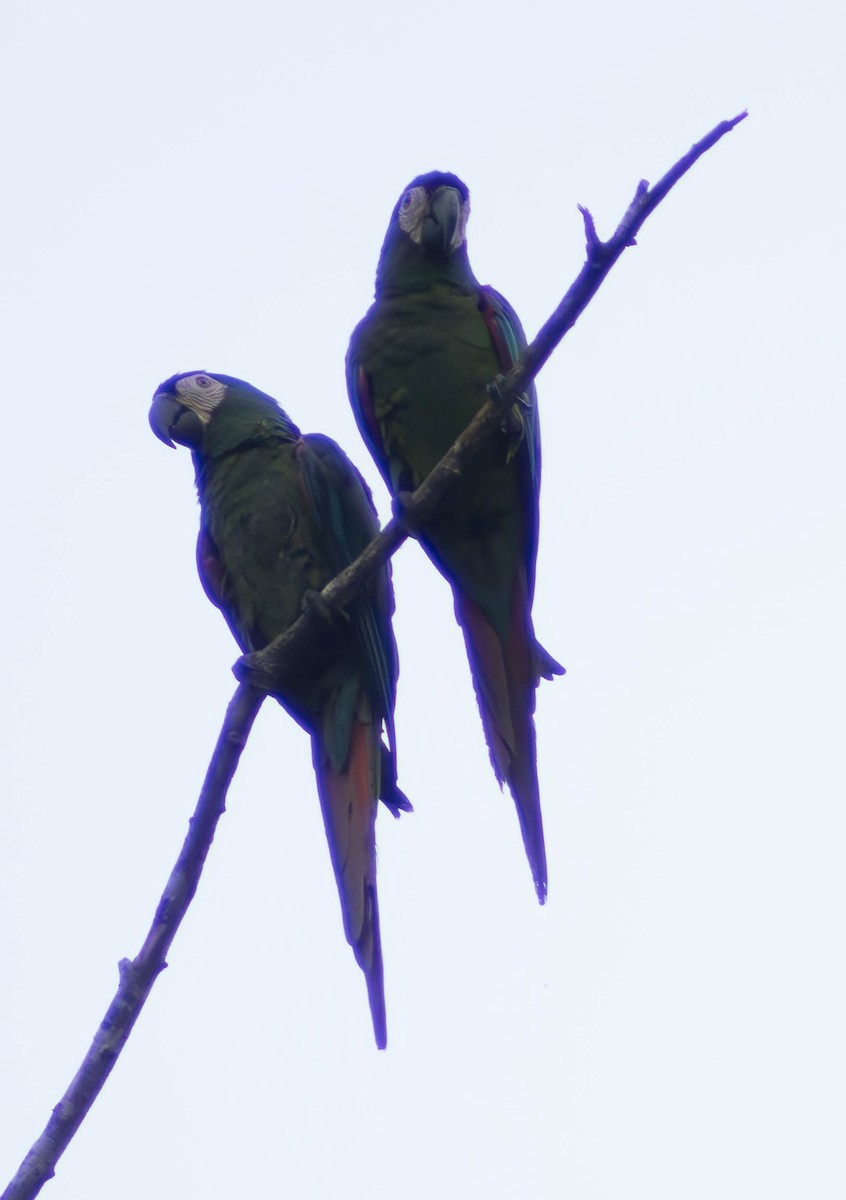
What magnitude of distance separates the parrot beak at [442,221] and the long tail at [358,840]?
1231 mm

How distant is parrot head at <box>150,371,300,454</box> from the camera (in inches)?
148

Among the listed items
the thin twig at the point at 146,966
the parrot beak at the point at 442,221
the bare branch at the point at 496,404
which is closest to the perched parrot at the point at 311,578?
the bare branch at the point at 496,404

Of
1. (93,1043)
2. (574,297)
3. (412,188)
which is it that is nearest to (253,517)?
(412,188)

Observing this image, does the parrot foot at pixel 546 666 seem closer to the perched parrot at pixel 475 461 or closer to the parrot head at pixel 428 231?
the perched parrot at pixel 475 461

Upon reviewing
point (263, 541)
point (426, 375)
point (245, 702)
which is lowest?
point (245, 702)

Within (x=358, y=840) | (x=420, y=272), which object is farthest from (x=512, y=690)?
(x=420, y=272)

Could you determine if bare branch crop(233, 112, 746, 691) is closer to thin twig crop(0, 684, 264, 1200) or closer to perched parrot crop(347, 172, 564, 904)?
thin twig crop(0, 684, 264, 1200)

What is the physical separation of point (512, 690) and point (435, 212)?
49.3 inches

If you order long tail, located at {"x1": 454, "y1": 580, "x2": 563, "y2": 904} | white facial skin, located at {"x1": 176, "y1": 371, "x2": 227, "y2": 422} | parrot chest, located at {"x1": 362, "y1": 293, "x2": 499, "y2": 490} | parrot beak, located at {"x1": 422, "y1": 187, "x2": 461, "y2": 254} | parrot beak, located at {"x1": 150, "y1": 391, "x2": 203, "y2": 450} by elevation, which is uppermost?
parrot beak, located at {"x1": 422, "y1": 187, "x2": 461, "y2": 254}

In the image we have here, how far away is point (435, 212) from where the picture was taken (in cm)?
357

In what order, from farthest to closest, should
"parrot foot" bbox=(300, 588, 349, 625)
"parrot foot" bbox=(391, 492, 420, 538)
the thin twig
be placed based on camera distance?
"parrot foot" bbox=(300, 588, 349, 625)
"parrot foot" bbox=(391, 492, 420, 538)
the thin twig

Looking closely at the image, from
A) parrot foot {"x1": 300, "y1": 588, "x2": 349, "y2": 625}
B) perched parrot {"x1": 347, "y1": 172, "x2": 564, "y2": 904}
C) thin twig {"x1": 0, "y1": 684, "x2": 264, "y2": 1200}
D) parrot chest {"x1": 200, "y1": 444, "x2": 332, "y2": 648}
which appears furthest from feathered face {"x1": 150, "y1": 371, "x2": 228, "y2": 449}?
thin twig {"x1": 0, "y1": 684, "x2": 264, "y2": 1200}

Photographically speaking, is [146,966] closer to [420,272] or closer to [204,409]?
[204,409]

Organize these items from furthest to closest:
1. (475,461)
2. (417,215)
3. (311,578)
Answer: (417,215) < (311,578) < (475,461)
